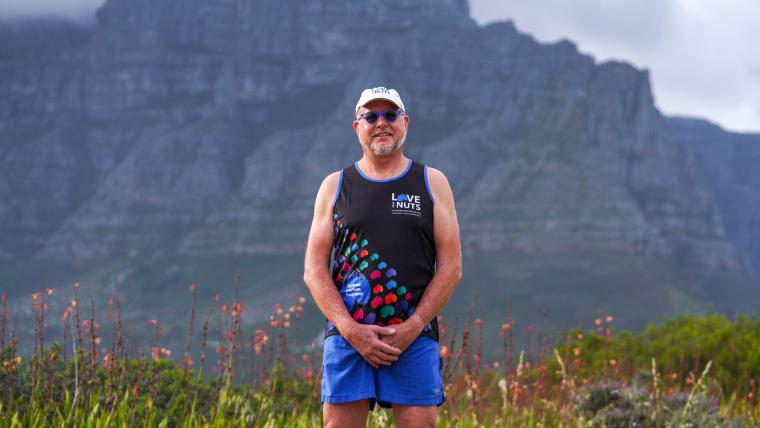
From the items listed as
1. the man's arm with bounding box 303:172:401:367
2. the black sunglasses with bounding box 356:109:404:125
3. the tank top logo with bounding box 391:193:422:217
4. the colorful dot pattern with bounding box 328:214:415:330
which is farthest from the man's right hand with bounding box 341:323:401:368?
the black sunglasses with bounding box 356:109:404:125

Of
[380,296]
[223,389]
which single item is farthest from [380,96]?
[223,389]

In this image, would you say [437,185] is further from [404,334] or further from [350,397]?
[350,397]

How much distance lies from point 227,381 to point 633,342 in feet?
42.9

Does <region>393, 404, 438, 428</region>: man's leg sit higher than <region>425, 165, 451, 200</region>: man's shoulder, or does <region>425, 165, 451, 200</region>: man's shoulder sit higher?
<region>425, 165, 451, 200</region>: man's shoulder

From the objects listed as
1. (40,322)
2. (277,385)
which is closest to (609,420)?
(277,385)

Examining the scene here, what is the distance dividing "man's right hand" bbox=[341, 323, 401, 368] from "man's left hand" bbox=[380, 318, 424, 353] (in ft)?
0.09

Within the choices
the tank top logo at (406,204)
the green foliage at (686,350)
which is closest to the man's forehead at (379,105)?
the tank top logo at (406,204)

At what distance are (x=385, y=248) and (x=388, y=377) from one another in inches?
27.5

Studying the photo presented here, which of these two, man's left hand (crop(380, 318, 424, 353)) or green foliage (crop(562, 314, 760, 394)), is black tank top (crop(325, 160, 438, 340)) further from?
green foliage (crop(562, 314, 760, 394))

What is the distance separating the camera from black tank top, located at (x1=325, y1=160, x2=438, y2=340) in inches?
199

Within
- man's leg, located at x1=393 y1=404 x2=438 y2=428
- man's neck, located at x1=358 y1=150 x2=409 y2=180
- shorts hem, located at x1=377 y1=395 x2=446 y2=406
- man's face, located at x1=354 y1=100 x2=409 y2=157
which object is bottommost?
man's leg, located at x1=393 y1=404 x2=438 y2=428

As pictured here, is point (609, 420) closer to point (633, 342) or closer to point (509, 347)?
point (509, 347)

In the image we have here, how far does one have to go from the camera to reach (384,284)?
5039 mm

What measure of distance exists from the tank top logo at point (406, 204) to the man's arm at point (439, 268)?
0.12 meters
